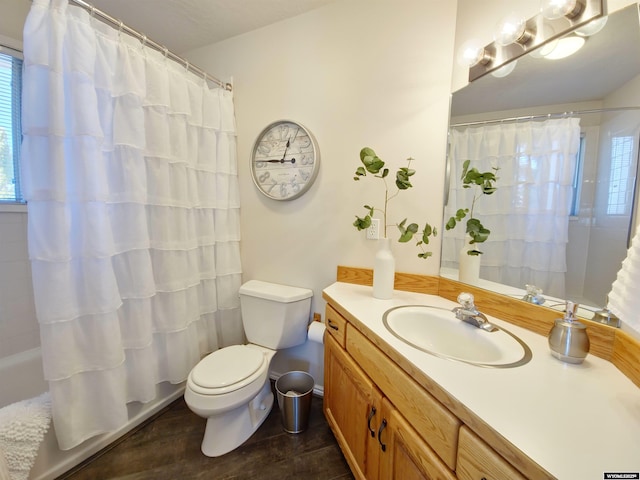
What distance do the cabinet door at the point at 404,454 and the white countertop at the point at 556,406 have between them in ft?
0.71

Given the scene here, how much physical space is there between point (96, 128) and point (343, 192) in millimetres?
1227

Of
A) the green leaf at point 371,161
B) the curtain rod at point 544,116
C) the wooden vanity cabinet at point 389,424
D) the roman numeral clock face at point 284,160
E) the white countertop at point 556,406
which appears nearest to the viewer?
the white countertop at point 556,406

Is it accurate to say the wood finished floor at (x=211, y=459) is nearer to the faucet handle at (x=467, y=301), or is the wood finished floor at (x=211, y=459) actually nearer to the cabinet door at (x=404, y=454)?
the cabinet door at (x=404, y=454)

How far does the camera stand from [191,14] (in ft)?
5.34

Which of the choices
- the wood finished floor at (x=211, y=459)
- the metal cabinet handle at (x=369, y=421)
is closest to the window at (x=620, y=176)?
the metal cabinet handle at (x=369, y=421)

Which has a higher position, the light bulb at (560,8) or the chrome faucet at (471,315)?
the light bulb at (560,8)

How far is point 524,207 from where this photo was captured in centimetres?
106

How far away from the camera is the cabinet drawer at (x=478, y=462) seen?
49 cm

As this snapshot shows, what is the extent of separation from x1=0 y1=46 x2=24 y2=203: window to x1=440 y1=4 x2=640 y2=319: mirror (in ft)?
9.09

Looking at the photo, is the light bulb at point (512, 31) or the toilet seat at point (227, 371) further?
the toilet seat at point (227, 371)

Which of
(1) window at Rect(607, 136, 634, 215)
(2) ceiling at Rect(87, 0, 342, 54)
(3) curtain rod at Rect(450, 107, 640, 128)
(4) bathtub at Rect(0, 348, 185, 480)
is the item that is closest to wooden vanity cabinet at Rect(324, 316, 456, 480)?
(1) window at Rect(607, 136, 634, 215)

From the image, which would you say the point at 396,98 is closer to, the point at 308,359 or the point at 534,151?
the point at 534,151

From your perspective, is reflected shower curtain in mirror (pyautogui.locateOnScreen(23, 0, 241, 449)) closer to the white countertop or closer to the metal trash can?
the metal trash can

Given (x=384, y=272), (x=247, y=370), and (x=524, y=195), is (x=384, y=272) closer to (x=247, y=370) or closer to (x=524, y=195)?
(x=524, y=195)
